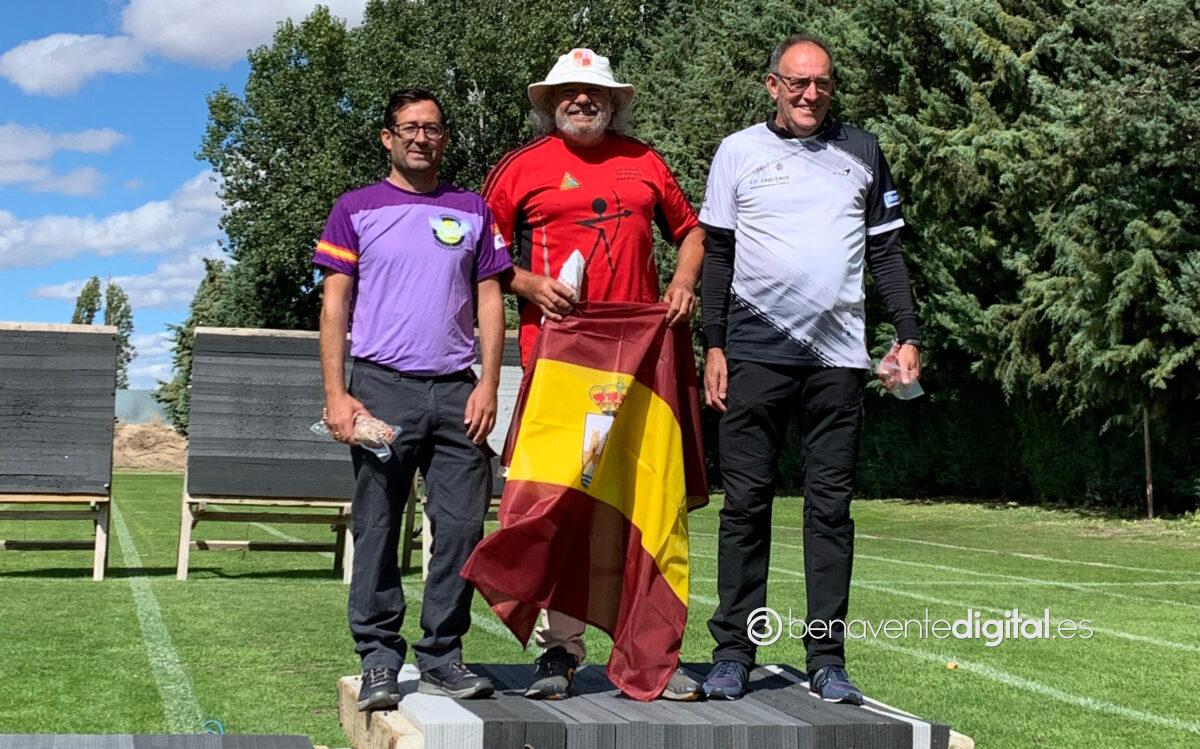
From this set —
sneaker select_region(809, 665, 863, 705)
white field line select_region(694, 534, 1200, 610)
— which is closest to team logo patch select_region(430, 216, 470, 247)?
sneaker select_region(809, 665, 863, 705)

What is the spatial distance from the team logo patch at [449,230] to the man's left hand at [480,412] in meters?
0.50

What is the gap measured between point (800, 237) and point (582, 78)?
0.99 m

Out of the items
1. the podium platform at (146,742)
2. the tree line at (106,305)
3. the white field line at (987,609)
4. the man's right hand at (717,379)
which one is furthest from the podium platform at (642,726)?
the tree line at (106,305)

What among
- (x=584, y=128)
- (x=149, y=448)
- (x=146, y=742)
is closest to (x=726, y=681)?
(x=146, y=742)

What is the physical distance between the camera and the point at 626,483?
5.59 m

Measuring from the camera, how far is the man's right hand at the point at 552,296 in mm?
5527

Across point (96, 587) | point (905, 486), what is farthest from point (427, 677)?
point (905, 486)

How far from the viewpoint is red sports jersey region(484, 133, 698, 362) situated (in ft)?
18.8

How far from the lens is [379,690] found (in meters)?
5.15

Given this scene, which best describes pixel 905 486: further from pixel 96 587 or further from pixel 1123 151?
pixel 96 587

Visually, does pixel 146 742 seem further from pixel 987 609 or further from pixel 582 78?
pixel 987 609

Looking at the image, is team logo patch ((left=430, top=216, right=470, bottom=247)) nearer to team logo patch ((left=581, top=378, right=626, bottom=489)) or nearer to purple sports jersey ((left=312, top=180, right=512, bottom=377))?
purple sports jersey ((left=312, top=180, right=512, bottom=377))

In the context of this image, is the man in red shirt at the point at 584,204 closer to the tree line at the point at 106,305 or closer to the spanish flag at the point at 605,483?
the spanish flag at the point at 605,483

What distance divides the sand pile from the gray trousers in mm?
64104
